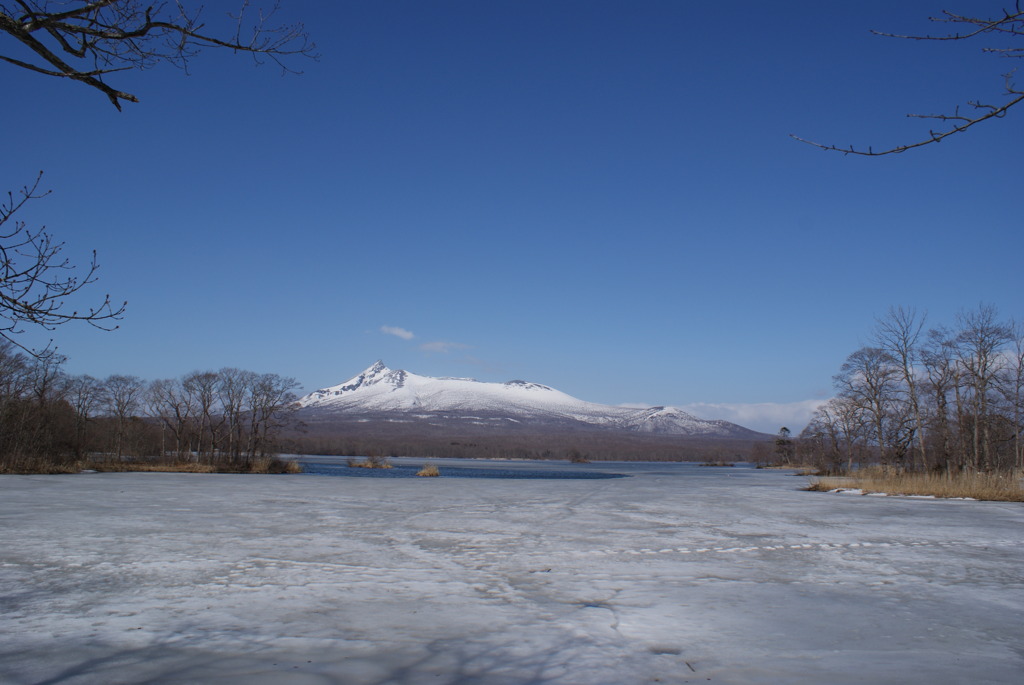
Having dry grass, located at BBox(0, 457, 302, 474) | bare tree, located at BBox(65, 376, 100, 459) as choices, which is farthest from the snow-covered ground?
bare tree, located at BBox(65, 376, 100, 459)

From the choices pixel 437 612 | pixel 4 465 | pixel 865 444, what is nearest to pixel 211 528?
pixel 437 612

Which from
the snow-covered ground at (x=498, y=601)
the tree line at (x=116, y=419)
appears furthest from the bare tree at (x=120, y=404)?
the snow-covered ground at (x=498, y=601)

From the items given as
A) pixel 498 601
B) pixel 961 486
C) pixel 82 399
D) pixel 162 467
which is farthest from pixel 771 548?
pixel 82 399

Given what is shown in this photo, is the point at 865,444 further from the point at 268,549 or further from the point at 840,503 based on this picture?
the point at 268,549

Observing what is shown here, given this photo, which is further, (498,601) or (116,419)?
(116,419)

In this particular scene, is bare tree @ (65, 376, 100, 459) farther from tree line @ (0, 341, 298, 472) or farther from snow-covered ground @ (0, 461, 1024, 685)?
snow-covered ground @ (0, 461, 1024, 685)

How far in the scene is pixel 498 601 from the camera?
17.4 ft

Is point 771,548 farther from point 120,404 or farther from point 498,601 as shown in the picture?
point 120,404

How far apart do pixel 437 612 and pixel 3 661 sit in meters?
2.62

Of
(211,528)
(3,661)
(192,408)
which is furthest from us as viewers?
(192,408)

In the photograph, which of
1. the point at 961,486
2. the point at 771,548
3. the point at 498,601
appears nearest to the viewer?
the point at 498,601

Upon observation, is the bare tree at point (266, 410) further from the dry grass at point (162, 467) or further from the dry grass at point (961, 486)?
the dry grass at point (961, 486)

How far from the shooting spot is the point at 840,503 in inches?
644

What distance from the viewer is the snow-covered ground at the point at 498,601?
3672 mm
